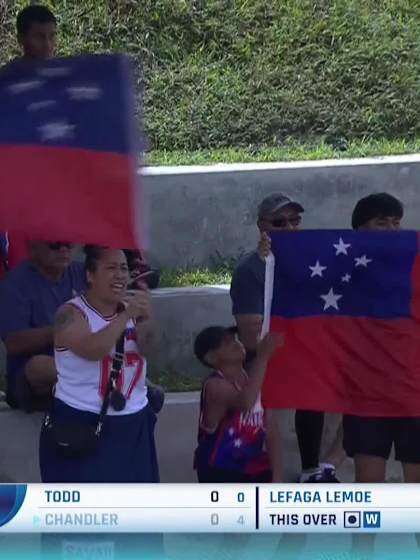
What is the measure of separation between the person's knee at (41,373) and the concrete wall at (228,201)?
275 cm

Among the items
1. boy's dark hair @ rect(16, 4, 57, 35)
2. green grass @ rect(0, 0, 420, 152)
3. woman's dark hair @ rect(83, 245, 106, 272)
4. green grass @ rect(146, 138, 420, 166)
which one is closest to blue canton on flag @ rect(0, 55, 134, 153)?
woman's dark hair @ rect(83, 245, 106, 272)

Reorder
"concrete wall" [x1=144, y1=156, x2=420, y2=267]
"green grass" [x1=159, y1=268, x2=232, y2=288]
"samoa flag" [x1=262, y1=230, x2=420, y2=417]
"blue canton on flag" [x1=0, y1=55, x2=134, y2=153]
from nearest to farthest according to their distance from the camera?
"blue canton on flag" [x1=0, y1=55, x2=134, y2=153] < "samoa flag" [x1=262, y1=230, x2=420, y2=417] < "green grass" [x1=159, y1=268, x2=232, y2=288] < "concrete wall" [x1=144, y1=156, x2=420, y2=267]

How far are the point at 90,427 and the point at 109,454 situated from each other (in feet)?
0.47

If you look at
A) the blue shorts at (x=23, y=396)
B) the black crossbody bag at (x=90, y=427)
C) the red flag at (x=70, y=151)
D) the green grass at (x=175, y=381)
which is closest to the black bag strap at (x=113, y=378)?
the black crossbody bag at (x=90, y=427)

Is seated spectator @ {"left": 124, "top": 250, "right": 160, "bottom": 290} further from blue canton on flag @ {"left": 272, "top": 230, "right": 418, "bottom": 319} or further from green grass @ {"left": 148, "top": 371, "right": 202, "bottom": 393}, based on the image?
green grass @ {"left": 148, "top": 371, "right": 202, "bottom": 393}

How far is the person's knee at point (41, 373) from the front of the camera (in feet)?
20.4

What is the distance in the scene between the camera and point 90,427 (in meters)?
5.37

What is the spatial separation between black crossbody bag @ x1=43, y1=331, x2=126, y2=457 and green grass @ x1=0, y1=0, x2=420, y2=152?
198 inches

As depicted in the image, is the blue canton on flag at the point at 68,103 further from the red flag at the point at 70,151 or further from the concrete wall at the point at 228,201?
the concrete wall at the point at 228,201

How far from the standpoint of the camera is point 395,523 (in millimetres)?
4992

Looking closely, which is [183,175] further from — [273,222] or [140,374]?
[140,374]

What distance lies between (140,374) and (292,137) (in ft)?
17.9

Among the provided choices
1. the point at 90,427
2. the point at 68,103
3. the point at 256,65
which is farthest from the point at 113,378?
the point at 256,65

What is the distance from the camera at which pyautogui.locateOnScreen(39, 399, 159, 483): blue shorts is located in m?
5.41
